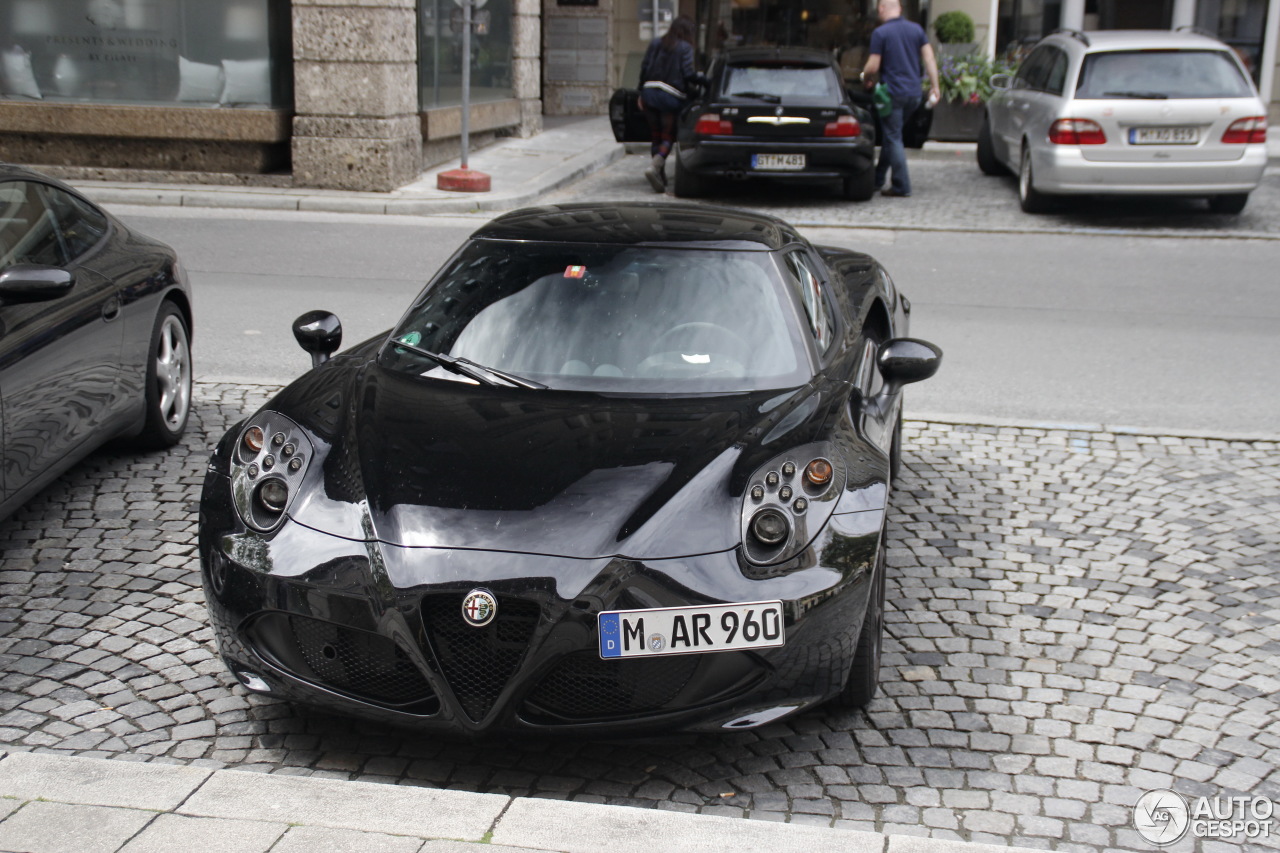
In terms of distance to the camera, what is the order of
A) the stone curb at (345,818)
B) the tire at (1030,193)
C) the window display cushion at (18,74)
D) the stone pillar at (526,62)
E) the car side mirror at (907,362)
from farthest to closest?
the stone pillar at (526,62) < the window display cushion at (18,74) < the tire at (1030,193) < the car side mirror at (907,362) < the stone curb at (345,818)

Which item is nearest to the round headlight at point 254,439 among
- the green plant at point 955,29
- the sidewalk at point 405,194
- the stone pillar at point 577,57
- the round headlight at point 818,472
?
the round headlight at point 818,472

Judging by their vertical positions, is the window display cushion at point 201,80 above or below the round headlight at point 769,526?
above

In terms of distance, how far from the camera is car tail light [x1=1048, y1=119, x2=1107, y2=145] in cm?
1262

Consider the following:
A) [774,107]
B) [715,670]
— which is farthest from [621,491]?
[774,107]

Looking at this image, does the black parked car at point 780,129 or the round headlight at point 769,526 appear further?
the black parked car at point 780,129

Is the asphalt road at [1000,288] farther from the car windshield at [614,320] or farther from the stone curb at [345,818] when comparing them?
the stone curb at [345,818]

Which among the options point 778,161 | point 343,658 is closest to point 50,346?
point 343,658

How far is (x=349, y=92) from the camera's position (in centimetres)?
1448

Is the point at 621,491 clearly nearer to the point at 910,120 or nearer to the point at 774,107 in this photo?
the point at 774,107

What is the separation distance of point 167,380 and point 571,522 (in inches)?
135

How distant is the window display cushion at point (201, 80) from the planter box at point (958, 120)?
9.42 metres

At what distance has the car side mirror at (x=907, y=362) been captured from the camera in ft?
15.0

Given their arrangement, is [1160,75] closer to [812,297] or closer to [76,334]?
[812,297]
